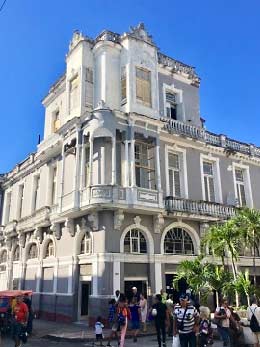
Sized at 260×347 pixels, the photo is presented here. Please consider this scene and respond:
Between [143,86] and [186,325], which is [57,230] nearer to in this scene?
[143,86]

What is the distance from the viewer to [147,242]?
1852 cm

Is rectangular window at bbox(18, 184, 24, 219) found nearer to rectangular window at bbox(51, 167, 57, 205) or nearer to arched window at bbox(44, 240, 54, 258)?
rectangular window at bbox(51, 167, 57, 205)

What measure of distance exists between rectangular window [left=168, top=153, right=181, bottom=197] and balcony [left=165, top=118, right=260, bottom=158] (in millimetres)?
1477

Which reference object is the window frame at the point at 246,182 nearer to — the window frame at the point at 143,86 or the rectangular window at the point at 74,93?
the window frame at the point at 143,86

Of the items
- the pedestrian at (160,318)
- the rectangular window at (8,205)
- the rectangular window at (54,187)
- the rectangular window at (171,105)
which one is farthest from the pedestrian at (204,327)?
the rectangular window at (8,205)

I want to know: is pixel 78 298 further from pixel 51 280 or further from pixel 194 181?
pixel 194 181

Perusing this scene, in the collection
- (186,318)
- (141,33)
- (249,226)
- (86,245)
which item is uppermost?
(141,33)

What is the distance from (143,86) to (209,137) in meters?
5.89

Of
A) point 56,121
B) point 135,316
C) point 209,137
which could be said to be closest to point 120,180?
point 135,316

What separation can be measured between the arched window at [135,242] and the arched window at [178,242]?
60.1 inches

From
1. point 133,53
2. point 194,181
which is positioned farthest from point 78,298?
point 133,53

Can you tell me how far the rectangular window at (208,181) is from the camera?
2218cm

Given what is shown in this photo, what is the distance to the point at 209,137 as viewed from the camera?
917 inches

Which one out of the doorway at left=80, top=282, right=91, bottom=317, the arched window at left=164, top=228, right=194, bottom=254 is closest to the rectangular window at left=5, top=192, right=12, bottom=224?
the doorway at left=80, top=282, right=91, bottom=317
